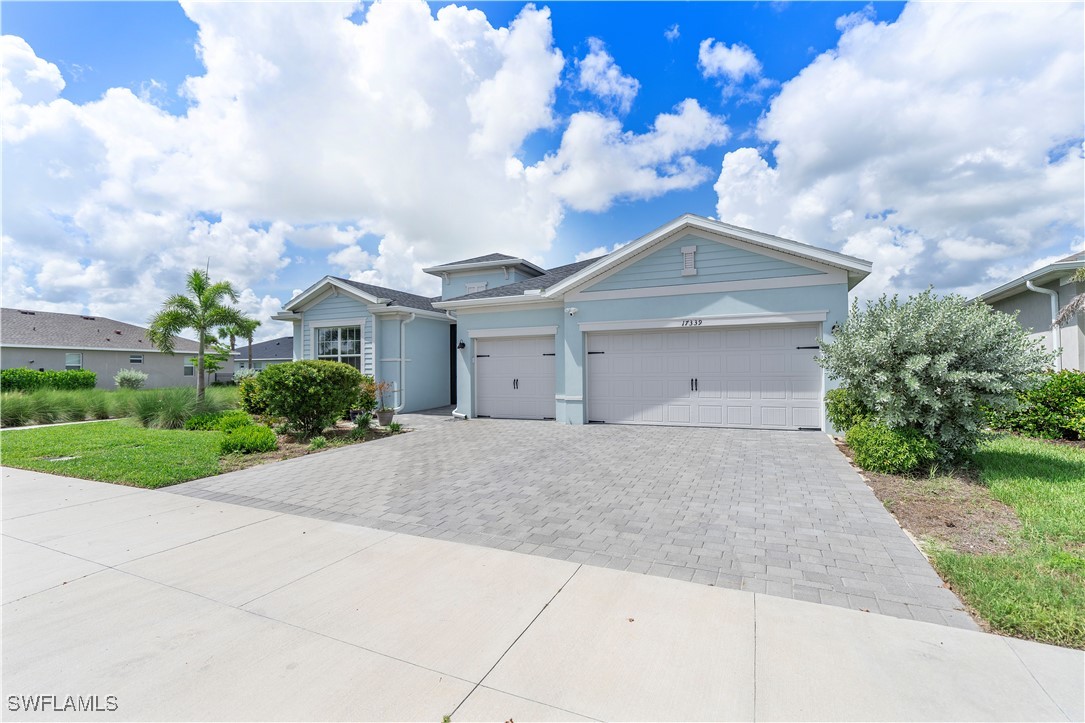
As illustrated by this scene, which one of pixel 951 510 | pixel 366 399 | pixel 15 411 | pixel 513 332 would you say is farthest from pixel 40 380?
pixel 951 510

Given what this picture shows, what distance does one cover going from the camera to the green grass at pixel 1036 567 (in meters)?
2.82

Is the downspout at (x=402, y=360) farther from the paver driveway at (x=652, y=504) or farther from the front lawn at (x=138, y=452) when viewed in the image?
the paver driveway at (x=652, y=504)

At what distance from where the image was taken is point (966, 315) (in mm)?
6309

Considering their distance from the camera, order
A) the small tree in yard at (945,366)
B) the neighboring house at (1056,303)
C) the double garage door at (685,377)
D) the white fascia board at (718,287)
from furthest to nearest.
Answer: the double garage door at (685,377) → the neighboring house at (1056,303) → the white fascia board at (718,287) → the small tree in yard at (945,366)

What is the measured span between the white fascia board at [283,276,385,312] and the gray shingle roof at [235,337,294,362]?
764 inches

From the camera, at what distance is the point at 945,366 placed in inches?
240

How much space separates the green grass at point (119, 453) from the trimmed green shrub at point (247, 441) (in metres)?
0.24

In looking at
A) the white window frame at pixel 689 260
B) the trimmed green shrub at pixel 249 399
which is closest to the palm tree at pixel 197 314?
the trimmed green shrub at pixel 249 399

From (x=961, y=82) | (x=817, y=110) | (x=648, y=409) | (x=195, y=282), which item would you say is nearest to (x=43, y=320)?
(x=195, y=282)

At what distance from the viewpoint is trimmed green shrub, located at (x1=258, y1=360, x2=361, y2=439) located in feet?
32.3

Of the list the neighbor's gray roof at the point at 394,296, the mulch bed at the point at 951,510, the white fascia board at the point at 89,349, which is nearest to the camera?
the mulch bed at the point at 951,510

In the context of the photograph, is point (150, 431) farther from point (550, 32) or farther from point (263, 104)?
point (550, 32)

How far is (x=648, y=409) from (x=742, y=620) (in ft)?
28.6

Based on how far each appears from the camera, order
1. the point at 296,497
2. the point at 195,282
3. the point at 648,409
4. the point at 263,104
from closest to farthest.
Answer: the point at 296,497 < the point at 263,104 < the point at 648,409 < the point at 195,282
